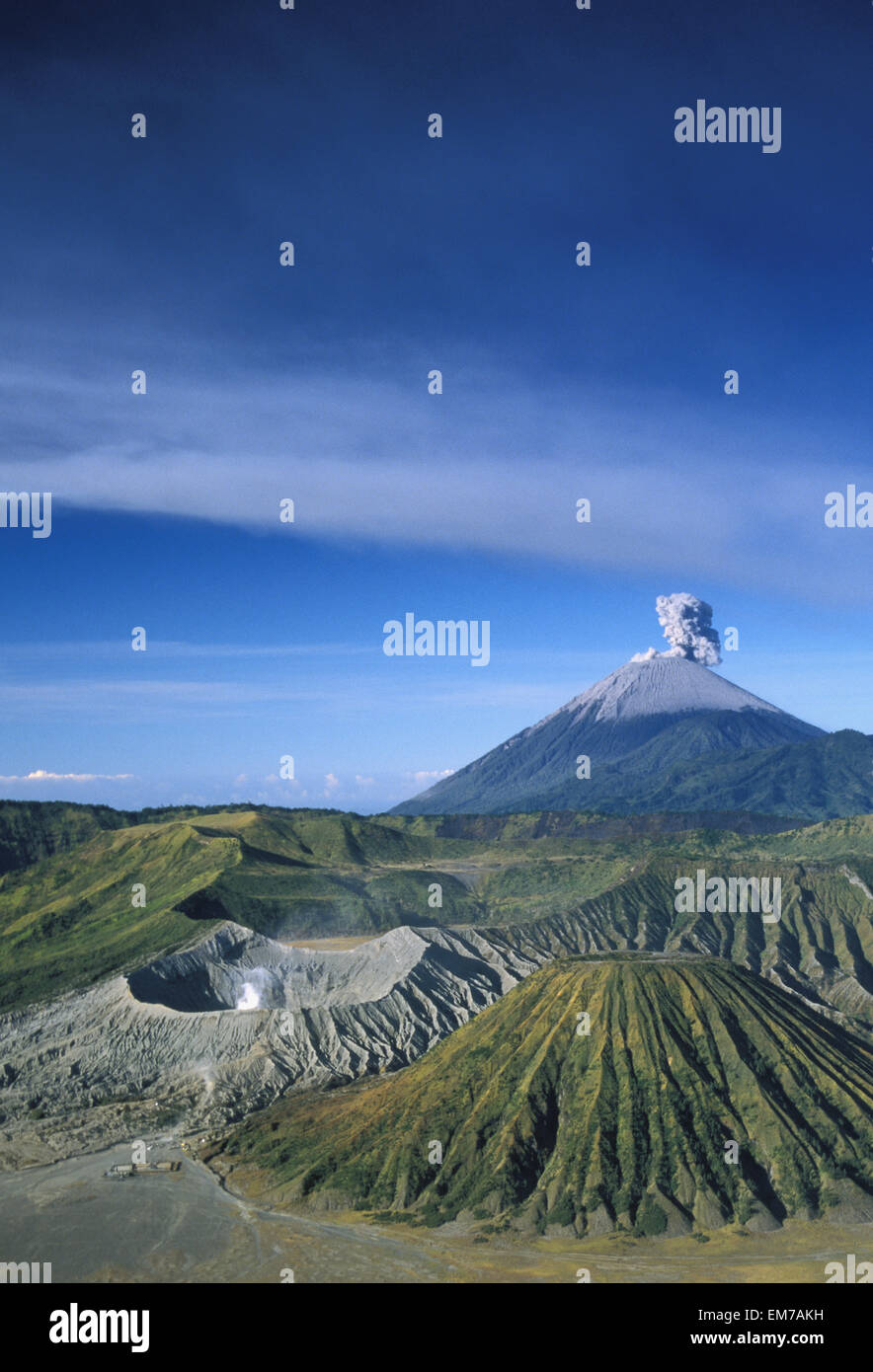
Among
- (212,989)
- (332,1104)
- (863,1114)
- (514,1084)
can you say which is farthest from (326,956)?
(863,1114)

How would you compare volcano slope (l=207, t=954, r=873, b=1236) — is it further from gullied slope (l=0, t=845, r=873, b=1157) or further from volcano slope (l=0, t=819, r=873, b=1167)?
gullied slope (l=0, t=845, r=873, b=1157)

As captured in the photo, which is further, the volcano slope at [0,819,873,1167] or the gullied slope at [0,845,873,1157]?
the gullied slope at [0,845,873,1157]

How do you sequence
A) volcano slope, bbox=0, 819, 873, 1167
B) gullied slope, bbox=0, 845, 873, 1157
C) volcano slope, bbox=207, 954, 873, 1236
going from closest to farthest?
1. volcano slope, bbox=207, 954, 873, 1236
2. volcano slope, bbox=0, 819, 873, 1167
3. gullied slope, bbox=0, 845, 873, 1157

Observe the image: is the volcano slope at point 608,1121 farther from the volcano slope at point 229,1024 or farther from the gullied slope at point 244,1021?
the gullied slope at point 244,1021

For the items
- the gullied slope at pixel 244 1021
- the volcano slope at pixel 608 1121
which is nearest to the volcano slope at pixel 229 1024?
the gullied slope at pixel 244 1021

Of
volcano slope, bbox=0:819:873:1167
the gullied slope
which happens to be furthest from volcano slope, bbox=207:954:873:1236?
the gullied slope
